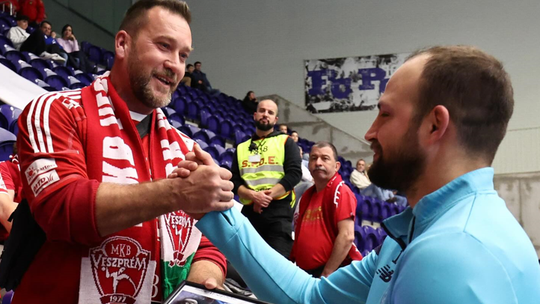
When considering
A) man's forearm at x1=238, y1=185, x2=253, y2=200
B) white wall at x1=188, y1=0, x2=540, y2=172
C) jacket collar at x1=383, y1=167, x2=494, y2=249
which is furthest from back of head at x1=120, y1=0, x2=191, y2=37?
white wall at x1=188, y1=0, x2=540, y2=172

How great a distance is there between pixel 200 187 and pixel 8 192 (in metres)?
2.10

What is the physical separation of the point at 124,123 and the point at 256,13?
15.6 m

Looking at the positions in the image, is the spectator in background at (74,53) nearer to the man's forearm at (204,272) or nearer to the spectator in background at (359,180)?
the spectator in background at (359,180)

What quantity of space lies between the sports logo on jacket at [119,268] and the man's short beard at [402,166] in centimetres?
70

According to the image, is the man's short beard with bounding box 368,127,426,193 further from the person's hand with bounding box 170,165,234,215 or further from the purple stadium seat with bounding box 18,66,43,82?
the purple stadium seat with bounding box 18,66,43,82

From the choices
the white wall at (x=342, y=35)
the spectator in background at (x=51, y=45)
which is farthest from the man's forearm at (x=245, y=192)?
the white wall at (x=342, y=35)

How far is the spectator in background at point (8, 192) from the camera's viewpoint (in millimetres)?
2979

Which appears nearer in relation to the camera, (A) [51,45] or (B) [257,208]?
(B) [257,208]

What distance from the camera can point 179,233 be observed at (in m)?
1.74

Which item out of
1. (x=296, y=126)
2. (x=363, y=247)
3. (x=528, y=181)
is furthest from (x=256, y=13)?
(x=363, y=247)

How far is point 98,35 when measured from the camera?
15.4 meters

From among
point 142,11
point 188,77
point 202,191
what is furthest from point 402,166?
point 188,77

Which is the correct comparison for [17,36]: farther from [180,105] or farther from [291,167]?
[291,167]

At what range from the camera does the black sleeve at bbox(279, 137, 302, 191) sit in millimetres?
4434
